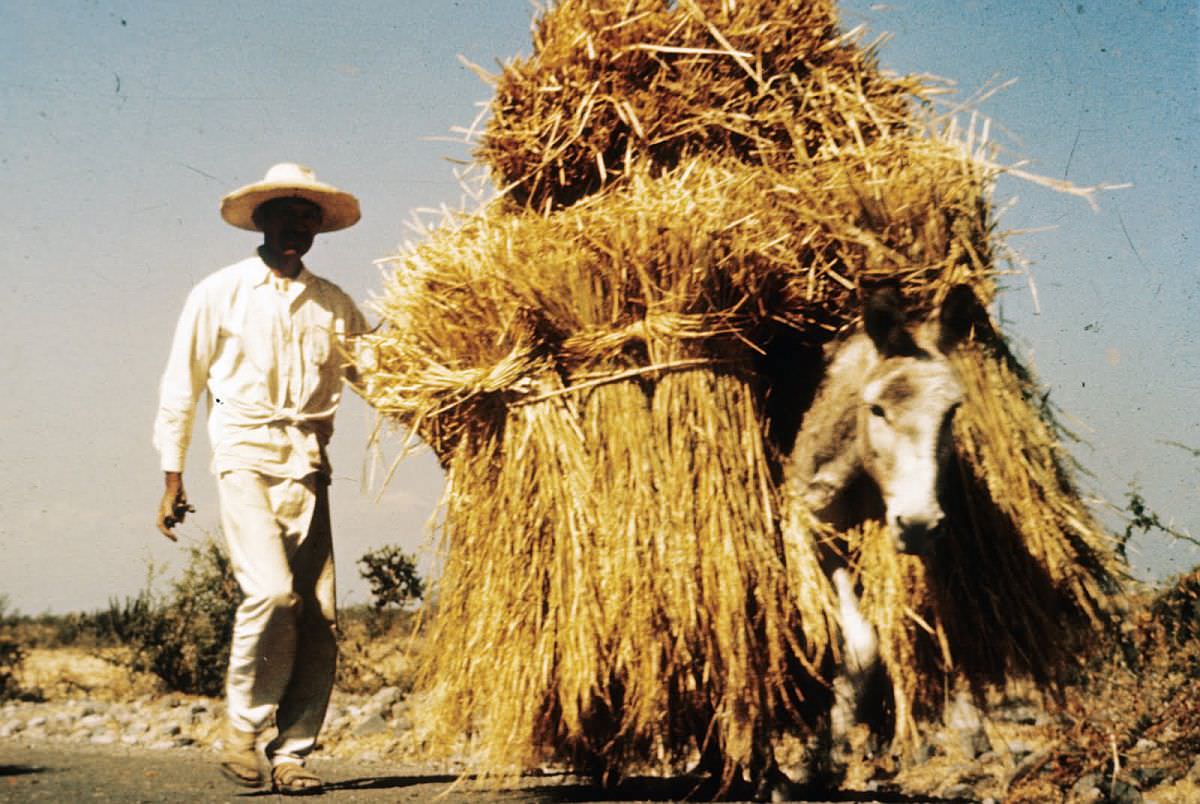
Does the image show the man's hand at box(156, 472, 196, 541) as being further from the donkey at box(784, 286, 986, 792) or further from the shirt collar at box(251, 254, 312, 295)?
the donkey at box(784, 286, 986, 792)

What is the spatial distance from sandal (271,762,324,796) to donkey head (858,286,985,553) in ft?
8.61

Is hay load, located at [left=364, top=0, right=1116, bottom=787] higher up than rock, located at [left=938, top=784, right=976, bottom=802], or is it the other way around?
hay load, located at [left=364, top=0, right=1116, bottom=787]

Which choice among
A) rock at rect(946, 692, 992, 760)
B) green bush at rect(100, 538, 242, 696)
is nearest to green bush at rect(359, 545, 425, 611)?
green bush at rect(100, 538, 242, 696)

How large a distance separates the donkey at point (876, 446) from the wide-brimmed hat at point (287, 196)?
244 centimetres

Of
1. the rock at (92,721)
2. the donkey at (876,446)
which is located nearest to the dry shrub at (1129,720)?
the donkey at (876,446)

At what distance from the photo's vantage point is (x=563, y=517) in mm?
3773

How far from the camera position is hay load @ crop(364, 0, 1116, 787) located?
3648 mm

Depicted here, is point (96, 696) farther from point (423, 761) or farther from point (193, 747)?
point (423, 761)

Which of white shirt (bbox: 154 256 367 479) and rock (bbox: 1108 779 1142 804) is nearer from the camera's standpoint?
rock (bbox: 1108 779 1142 804)

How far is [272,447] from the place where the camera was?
4699 mm

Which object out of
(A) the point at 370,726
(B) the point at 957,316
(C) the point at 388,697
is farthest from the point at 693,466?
(C) the point at 388,697

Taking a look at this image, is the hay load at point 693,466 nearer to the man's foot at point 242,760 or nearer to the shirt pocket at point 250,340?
the shirt pocket at point 250,340

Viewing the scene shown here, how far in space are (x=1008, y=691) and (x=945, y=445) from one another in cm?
122

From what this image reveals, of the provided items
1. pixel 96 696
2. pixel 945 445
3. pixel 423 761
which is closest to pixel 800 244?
pixel 945 445
